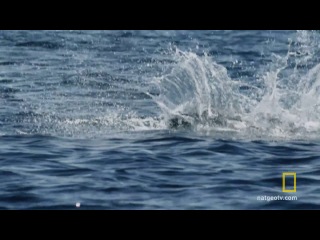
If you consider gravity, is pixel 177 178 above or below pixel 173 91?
below

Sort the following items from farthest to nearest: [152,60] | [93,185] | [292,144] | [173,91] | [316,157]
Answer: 1. [152,60]
2. [173,91]
3. [292,144]
4. [316,157]
5. [93,185]

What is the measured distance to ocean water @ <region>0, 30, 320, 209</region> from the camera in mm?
9367

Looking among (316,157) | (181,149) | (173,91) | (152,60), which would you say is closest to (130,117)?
(173,91)

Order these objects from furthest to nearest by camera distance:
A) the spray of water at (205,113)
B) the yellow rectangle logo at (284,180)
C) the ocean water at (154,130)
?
the spray of water at (205,113) → the yellow rectangle logo at (284,180) → the ocean water at (154,130)

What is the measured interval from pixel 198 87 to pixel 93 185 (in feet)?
15.5

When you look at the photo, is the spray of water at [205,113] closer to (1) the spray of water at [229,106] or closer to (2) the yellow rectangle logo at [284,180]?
(1) the spray of water at [229,106]

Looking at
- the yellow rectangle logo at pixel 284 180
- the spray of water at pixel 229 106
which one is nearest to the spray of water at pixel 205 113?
the spray of water at pixel 229 106

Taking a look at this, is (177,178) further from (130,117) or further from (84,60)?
(84,60)

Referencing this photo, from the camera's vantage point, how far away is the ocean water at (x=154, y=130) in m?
9.37

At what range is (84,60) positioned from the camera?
20.1m

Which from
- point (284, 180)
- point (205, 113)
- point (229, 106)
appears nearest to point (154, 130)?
point (205, 113)

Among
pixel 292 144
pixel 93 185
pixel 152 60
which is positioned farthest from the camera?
pixel 152 60

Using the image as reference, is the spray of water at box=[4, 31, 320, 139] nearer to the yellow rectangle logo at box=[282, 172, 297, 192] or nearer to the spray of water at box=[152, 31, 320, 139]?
the spray of water at box=[152, 31, 320, 139]

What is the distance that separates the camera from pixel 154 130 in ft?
42.4
